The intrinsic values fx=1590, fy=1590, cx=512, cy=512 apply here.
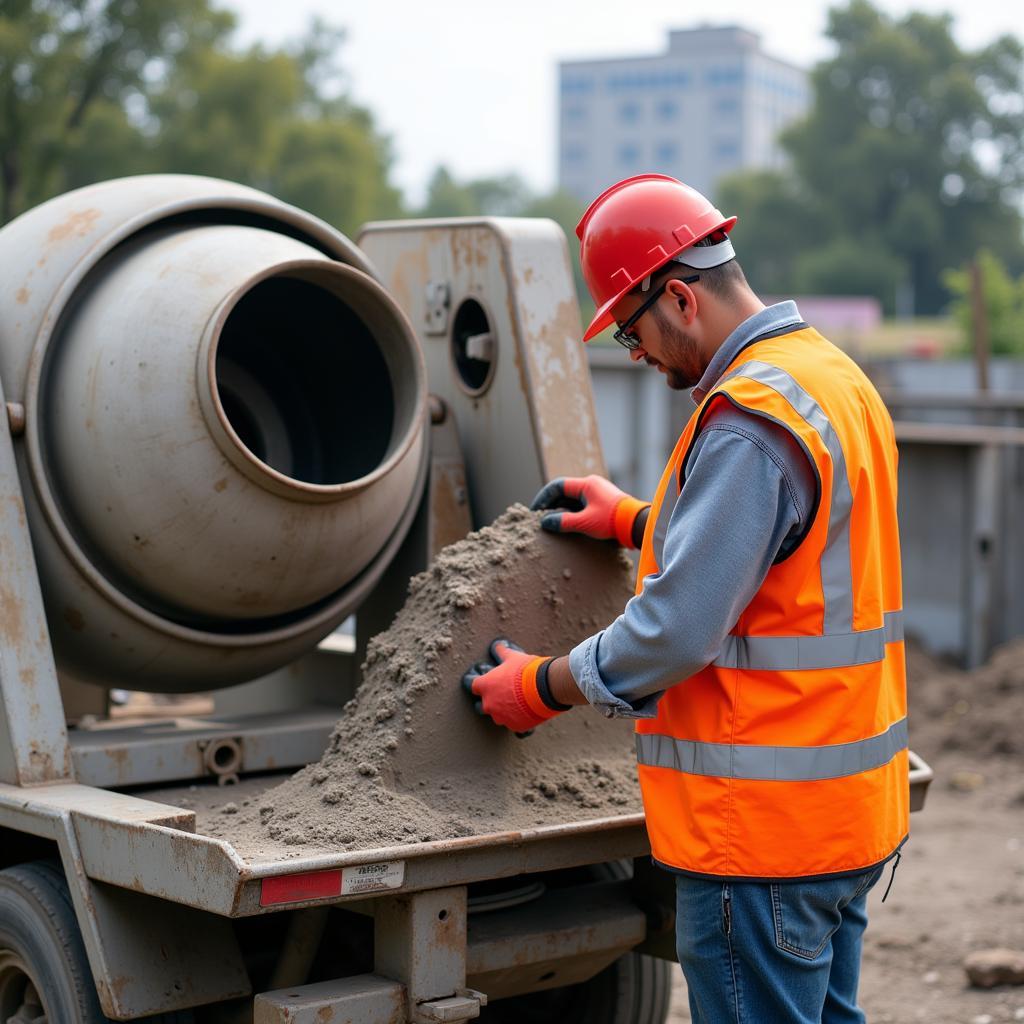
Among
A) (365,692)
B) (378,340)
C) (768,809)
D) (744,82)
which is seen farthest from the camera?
(744,82)

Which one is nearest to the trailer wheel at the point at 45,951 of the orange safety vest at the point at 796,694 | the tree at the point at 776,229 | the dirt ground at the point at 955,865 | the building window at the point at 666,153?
the orange safety vest at the point at 796,694

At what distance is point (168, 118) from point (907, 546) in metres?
20.8

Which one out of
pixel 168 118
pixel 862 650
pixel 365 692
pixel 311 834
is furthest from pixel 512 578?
pixel 168 118

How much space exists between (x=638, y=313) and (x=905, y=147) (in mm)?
69402

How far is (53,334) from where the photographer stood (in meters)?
3.56

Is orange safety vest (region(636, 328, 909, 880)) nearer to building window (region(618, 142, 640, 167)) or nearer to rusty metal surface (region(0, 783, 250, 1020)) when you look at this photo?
rusty metal surface (region(0, 783, 250, 1020))

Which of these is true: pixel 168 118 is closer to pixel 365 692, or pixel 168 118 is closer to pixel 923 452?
pixel 923 452

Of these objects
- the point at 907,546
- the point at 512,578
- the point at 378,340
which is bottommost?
the point at 907,546

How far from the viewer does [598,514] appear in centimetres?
339

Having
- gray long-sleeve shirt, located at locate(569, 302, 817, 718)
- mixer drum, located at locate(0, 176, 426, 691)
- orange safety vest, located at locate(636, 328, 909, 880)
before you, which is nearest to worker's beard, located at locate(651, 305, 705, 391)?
orange safety vest, located at locate(636, 328, 909, 880)

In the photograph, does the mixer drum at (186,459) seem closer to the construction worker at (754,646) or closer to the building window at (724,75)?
the construction worker at (754,646)

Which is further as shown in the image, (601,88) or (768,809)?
(601,88)

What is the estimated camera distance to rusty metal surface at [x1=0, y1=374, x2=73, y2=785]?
324cm

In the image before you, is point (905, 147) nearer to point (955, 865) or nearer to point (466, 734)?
point (955, 865)
